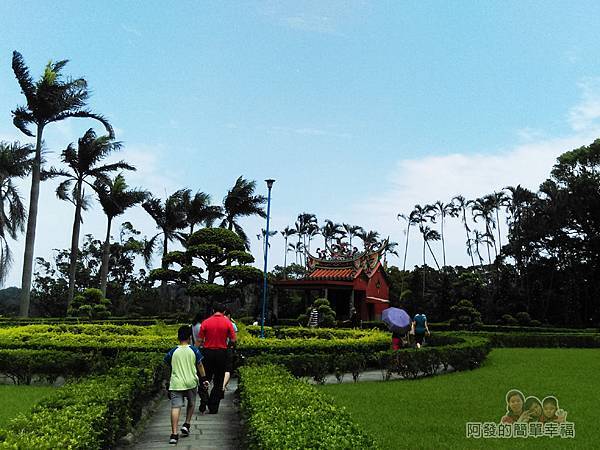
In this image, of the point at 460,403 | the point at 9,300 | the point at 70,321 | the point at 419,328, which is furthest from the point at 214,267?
the point at 9,300

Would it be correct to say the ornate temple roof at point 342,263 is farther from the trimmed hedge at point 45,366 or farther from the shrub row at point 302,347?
the trimmed hedge at point 45,366

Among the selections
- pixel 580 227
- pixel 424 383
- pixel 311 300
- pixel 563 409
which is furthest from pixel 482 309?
pixel 563 409

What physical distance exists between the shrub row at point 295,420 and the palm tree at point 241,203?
101 feet

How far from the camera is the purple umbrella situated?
593 inches

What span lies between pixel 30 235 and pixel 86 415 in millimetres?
24937

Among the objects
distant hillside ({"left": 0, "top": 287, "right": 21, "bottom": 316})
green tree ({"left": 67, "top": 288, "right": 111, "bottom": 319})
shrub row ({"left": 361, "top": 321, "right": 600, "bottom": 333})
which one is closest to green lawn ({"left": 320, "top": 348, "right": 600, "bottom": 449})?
shrub row ({"left": 361, "top": 321, "right": 600, "bottom": 333})

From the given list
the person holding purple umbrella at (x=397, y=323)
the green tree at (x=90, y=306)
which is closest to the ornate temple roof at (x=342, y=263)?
the green tree at (x=90, y=306)

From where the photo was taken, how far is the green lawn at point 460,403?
6.43 meters

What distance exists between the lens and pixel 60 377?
11648 millimetres

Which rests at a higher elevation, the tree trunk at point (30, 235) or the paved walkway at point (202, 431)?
the tree trunk at point (30, 235)

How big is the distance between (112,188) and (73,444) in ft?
106

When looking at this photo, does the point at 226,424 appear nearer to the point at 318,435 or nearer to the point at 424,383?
the point at 318,435

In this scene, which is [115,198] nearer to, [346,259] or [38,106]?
[38,106]

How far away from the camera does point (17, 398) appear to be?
898 cm
